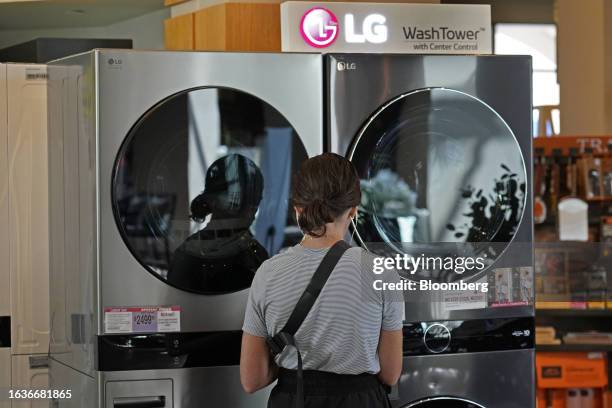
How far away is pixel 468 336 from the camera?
271 centimetres

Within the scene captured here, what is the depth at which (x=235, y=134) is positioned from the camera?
2.59m

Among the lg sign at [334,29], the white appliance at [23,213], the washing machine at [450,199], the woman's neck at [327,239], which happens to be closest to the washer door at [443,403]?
the washing machine at [450,199]

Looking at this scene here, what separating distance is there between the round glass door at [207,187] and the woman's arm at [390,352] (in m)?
0.56

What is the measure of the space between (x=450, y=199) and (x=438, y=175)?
8 centimetres

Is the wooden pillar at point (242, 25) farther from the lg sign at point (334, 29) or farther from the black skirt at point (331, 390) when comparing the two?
the black skirt at point (331, 390)

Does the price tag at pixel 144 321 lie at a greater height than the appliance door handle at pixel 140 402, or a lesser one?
greater

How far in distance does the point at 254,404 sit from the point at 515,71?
1.20 meters

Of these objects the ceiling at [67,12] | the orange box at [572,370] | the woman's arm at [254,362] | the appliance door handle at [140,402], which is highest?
the ceiling at [67,12]

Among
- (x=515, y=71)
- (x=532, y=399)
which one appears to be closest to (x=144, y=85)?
(x=515, y=71)

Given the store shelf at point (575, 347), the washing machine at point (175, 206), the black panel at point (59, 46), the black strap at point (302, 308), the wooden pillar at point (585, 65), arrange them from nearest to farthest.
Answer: the black strap at point (302, 308)
the washing machine at point (175, 206)
the black panel at point (59, 46)
the store shelf at point (575, 347)
the wooden pillar at point (585, 65)

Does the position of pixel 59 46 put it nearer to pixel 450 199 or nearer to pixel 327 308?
pixel 450 199

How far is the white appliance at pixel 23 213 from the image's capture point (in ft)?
9.71

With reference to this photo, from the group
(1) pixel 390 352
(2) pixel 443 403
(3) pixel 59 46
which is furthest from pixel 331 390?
(3) pixel 59 46

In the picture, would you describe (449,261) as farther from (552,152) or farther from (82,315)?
(552,152)
